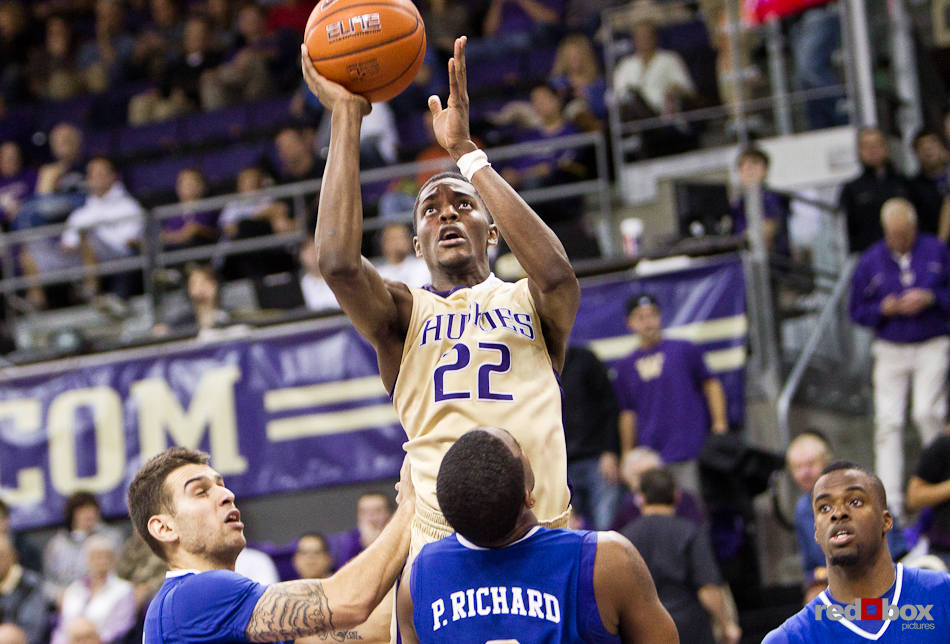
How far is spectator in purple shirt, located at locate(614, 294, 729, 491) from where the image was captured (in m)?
9.14

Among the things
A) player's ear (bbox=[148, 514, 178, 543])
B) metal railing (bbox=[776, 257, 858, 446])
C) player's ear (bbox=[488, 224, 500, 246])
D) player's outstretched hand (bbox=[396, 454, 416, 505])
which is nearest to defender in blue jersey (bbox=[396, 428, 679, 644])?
player's outstretched hand (bbox=[396, 454, 416, 505])

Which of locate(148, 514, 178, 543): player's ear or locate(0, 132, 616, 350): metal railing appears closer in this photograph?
locate(148, 514, 178, 543): player's ear

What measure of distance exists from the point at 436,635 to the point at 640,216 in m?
8.91

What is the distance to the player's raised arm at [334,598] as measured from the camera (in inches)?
157

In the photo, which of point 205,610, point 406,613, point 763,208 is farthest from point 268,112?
point 406,613

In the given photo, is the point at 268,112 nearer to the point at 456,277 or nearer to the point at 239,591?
the point at 456,277

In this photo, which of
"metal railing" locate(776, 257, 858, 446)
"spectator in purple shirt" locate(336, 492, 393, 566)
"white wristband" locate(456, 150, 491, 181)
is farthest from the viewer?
"metal railing" locate(776, 257, 858, 446)

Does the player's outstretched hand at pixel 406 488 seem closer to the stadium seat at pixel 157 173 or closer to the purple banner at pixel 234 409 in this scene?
the purple banner at pixel 234 409

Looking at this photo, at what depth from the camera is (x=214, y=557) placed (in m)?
4.28

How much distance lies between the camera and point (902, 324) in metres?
9.25

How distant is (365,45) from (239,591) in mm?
1797

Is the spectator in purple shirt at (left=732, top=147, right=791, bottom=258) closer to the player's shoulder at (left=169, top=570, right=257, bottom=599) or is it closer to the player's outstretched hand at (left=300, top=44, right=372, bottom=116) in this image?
the player's outstretched hand at (left=300, top=44, right=372, bottom=116)

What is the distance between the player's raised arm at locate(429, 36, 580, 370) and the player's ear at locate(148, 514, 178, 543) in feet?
4.47

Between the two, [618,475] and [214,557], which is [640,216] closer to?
[618,475]
